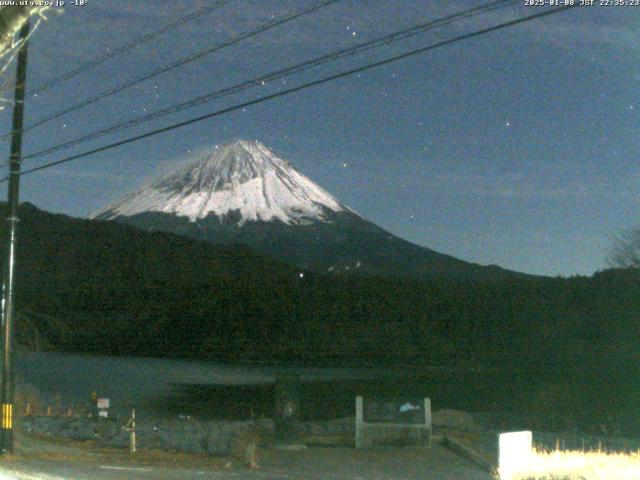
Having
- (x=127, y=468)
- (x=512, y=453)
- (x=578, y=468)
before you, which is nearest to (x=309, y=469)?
(x=127, y=468)

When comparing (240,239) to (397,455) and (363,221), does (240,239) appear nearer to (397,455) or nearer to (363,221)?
(363,221)

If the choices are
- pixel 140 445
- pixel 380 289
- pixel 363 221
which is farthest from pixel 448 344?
pixel 363 221

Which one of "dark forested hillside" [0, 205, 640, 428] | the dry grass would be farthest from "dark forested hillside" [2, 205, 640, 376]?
the dry grass

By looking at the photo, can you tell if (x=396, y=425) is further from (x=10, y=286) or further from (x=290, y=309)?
(x=290, y=309)

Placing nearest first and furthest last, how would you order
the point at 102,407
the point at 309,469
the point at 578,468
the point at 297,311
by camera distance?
the point at 578,468, the point at 309,469, the point at 102,407, the point at 297,311

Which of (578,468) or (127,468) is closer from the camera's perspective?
(578,468)

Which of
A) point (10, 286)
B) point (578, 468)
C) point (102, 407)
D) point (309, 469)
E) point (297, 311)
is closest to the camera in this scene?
point (578, 468)

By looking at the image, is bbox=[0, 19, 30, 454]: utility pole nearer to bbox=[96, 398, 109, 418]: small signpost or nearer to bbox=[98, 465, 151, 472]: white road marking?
bbox=[98, 465, 151, 472]: white road marking
